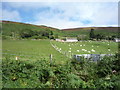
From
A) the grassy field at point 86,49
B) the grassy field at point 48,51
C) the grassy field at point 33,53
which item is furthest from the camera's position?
the grassy field at point 86,49

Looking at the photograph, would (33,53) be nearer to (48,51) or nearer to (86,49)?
(48,51)

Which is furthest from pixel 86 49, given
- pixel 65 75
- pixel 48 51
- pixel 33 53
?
pixel 65 75

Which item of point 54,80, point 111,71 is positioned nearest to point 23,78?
point 54,80

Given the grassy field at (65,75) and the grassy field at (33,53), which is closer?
the grassy field at (65,75)

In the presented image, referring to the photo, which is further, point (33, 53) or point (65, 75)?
point (33, 53)

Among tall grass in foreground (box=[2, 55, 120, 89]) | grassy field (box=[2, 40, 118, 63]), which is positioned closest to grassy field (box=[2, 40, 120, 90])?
tall grass in foreground (box=[2, 55, 120, 89])

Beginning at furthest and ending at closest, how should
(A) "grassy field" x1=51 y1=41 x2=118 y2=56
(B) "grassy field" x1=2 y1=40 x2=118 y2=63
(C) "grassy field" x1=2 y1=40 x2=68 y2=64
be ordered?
(A) "grassy field" x1=51 y1=41 x2=118 y2=56, (B) "grassy field" x1=2 y1=40 x2=118 y2=63, (C) "grassy field" x1=2 y1=40 x2=68 y2=64

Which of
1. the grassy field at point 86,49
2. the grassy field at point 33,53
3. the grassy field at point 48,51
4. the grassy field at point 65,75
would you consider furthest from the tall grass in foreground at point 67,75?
the grassy field at point 86,49

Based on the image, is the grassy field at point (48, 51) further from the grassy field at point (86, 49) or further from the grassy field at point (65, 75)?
the grassy field at point (65, 75)

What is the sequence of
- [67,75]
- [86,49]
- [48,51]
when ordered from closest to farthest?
[67,75], [48,51], [86,49]

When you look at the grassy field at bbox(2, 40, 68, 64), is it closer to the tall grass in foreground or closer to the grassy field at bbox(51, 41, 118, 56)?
the grassy field at bbox(51, 41, 118, 56)

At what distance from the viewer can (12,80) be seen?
175 inches

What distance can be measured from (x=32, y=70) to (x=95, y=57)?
366cm

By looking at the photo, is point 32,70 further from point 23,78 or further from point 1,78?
point 1,78
